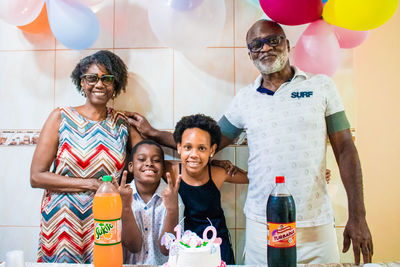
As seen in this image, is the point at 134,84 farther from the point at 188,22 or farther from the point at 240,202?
the point at 240,202

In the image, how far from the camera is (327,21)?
1.68 m

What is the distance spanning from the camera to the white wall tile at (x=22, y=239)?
221 centimetres

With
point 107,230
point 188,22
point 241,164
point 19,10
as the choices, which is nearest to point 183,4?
point 188,22

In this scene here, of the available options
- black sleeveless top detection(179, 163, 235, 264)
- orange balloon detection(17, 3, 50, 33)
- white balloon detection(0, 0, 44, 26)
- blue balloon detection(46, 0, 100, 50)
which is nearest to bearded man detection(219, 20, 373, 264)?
black sleeveless top detection(179, 163, 235, 264)

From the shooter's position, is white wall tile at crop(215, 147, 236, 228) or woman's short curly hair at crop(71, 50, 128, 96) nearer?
woman's short curly hair at crop(71, 50, 128, 96)

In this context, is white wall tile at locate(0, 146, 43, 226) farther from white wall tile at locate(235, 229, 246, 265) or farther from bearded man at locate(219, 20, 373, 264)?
bearded man at locate(219, 20, 373, 264)

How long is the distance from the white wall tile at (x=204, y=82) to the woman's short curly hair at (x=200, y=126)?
0.26 meters

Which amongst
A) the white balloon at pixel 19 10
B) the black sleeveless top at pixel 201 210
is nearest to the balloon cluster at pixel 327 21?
the black sleeveless top at pixel 201 210

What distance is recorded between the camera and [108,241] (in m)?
1.17

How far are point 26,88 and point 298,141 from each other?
69.5 inches

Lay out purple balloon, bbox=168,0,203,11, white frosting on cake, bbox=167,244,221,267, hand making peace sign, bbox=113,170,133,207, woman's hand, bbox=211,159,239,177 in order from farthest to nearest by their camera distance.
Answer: woman's hand, bbox=211,159,239,177 < purple balloon, bbox=168,0,203,11 < hand making peace sign, bbox=113,170,133,207 < white frosting on cake, bbox=167,244,221,267

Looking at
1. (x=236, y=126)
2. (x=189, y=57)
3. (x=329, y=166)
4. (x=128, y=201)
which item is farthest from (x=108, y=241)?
(x=329, y=166)

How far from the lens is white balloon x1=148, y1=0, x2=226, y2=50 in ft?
5.71

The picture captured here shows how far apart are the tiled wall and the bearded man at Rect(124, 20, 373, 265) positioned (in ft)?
1.23
